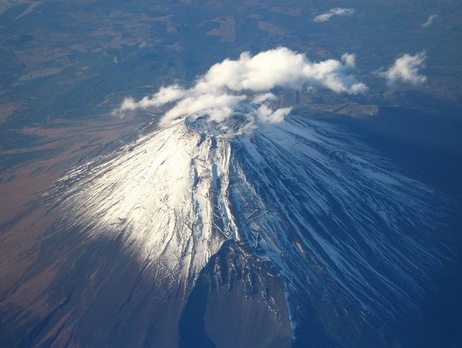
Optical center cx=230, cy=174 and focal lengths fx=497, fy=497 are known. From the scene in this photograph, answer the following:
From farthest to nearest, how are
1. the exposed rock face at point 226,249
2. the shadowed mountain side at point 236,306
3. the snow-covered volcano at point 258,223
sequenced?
1. the snow-covered volcano at point 258,223
2. the exposed rock face at point 226,249
3. the shadowed mountain side at point 236,306

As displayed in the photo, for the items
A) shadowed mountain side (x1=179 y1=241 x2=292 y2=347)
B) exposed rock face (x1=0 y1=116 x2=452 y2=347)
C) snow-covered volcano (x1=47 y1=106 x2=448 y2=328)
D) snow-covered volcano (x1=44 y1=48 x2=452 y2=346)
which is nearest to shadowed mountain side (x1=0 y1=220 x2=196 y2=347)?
exposed rock face (x1=0 y1=116 x2=452 y2=347)

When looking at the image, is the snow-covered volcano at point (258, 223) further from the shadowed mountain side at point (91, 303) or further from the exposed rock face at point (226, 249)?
the shadowed mountain side at point (91, 303)

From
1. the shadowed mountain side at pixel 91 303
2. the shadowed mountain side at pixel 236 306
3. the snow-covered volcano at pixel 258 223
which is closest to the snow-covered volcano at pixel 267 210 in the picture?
the snow-covered volcano at pixel 258 223

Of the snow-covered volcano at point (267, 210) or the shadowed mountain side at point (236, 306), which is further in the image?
the snow-covered volcano at point (267, 210)

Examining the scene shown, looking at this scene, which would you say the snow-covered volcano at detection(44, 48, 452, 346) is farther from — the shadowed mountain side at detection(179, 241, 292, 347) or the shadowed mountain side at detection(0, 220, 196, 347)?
the shadowed mountain side at detection(0, 220, 196, 347)

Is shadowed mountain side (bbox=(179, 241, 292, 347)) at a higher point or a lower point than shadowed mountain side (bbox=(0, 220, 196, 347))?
higher

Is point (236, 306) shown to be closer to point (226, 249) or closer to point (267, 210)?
point (226, 249)

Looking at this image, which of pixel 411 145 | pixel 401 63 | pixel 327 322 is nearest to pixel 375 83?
pixel 401 63
